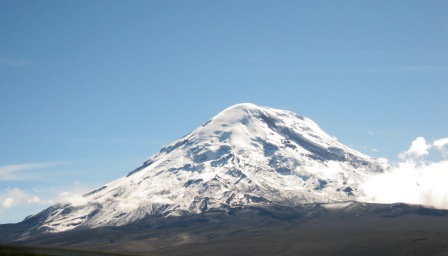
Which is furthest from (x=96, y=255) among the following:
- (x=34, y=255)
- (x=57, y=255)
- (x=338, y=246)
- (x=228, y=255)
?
(x=338, y=246)

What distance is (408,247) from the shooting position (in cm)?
18388

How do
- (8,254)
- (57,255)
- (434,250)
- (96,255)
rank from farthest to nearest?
(434,250), (96,255), (57,255), (8,254)

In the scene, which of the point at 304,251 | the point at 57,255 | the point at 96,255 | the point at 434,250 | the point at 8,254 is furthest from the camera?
the point at 304,251

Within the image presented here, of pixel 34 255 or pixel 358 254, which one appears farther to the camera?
pixel 358 254

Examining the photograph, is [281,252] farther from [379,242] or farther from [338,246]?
[379,242]

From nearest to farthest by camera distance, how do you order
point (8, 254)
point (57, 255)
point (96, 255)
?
point (8, 254)
point (57, 255)
point (96, 255)

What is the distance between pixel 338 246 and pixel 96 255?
4500 inches

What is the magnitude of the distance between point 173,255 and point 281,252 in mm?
38376

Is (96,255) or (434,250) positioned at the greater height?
(96,255)

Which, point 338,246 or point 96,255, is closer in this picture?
point 96,255

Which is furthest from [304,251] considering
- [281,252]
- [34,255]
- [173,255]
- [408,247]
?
[34,255]

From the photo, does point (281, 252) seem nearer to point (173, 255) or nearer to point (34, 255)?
point (173, 255)

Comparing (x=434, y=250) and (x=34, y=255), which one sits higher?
(x=34, y=255)

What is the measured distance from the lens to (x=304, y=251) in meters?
189
